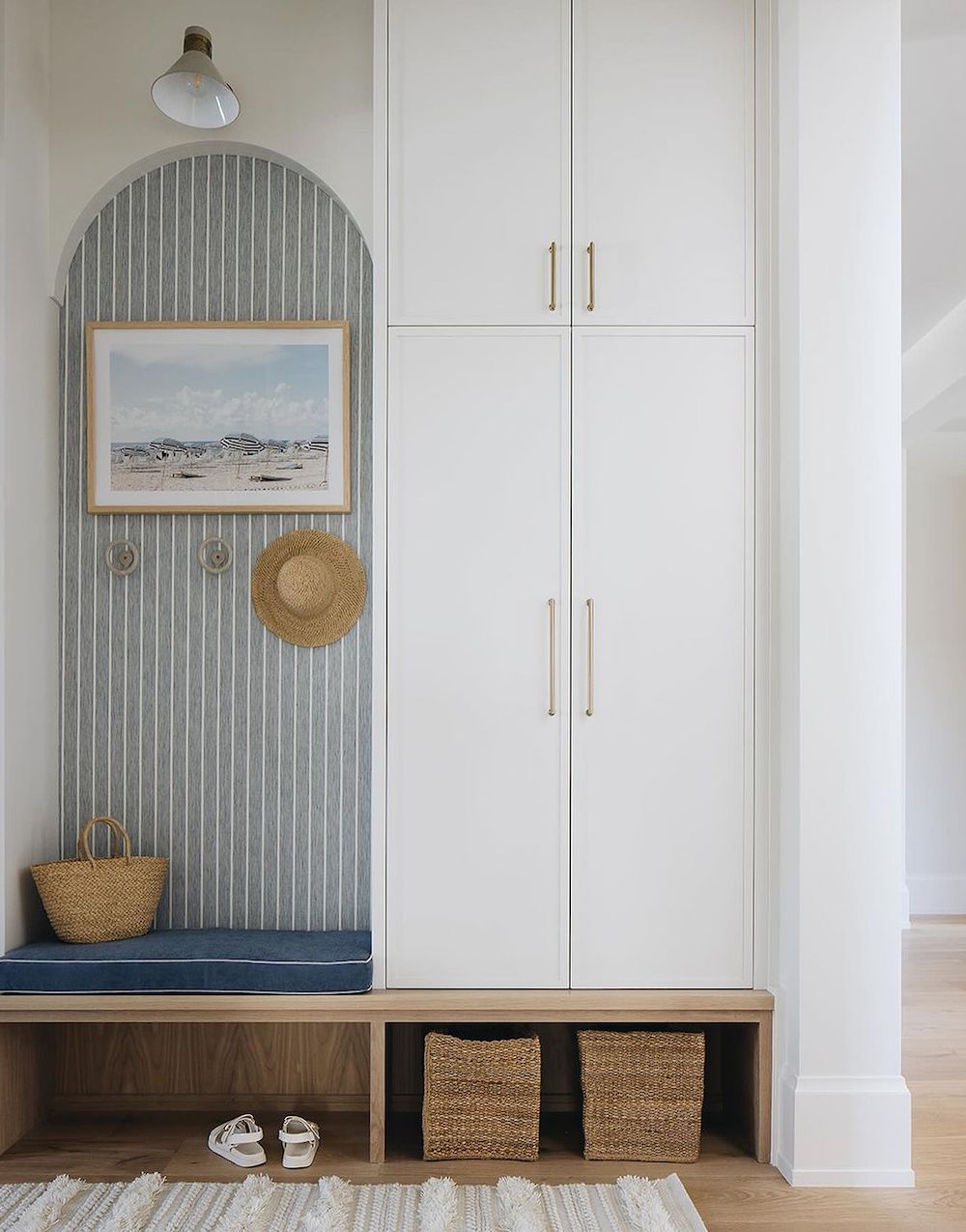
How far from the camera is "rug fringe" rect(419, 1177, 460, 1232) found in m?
2.16

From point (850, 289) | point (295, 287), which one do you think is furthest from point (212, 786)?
point (850, 289)

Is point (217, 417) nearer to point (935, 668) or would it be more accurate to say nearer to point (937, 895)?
point (935, 668)

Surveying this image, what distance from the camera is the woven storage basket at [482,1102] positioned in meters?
2.50

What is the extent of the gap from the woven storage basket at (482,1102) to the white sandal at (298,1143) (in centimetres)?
26

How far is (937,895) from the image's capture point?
572 centimetres

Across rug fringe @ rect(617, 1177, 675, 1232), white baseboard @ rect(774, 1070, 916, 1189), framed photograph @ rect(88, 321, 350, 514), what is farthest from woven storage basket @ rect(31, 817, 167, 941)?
white baseboard @ rect(774, 1070, 916, 1189)

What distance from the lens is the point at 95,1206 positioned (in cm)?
225

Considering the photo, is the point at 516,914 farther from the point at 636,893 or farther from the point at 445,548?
the point at 445,548

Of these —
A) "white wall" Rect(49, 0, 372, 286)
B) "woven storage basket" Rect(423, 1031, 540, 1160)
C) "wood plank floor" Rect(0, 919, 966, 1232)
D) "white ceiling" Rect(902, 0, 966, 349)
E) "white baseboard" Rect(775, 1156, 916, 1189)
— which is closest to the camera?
"wood plank floor" Rect(0, 919, 966, 1232)

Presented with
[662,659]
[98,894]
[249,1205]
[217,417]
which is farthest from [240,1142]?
[217,417]

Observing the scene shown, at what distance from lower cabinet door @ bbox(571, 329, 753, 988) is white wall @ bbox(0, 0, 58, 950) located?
1.38 metres

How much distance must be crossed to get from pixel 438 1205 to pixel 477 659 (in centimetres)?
117

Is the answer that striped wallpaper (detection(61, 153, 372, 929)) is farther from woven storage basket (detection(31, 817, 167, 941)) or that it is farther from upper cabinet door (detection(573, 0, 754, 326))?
upper cabinet door (detection(573, 0, 754, 326))

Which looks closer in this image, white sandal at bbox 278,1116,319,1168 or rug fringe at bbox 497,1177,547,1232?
rug fringe at bbox 497,1177,547,1232
